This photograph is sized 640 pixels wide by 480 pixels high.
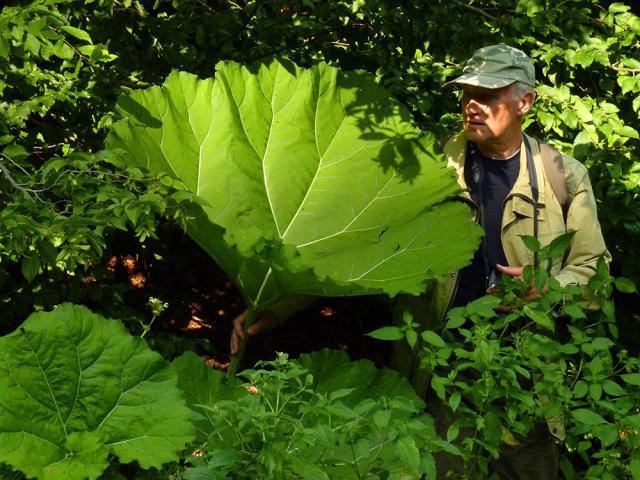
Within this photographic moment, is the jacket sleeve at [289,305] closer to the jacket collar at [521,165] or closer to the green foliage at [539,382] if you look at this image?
the jacket collar at [521,165]

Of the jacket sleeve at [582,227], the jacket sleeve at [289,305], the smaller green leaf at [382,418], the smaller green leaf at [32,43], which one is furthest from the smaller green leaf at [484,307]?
the smaller green leaf at [32,43]

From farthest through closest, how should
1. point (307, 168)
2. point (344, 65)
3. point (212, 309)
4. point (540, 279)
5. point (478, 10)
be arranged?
point (212, 309), point (344, 65), point (478, 10), point (307, 168), point (540, 279)

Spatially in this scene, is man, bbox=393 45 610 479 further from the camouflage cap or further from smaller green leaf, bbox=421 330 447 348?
smaller green leaf, bbox=421 330 447 348

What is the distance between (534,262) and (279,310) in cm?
88

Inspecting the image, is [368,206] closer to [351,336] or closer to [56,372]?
[56,372]

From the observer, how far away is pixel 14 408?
2699mm

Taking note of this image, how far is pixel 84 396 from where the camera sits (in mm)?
2824

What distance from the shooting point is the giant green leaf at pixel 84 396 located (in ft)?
8.72

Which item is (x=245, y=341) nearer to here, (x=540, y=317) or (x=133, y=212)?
(x=133, y=212)

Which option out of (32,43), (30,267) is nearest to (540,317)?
(30,267)

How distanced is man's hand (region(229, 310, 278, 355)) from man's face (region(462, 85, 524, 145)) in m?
0.93

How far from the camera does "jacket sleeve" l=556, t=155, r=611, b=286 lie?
3.50m

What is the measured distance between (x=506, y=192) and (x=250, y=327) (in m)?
0.98

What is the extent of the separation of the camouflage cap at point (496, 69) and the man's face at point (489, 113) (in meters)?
0.03
